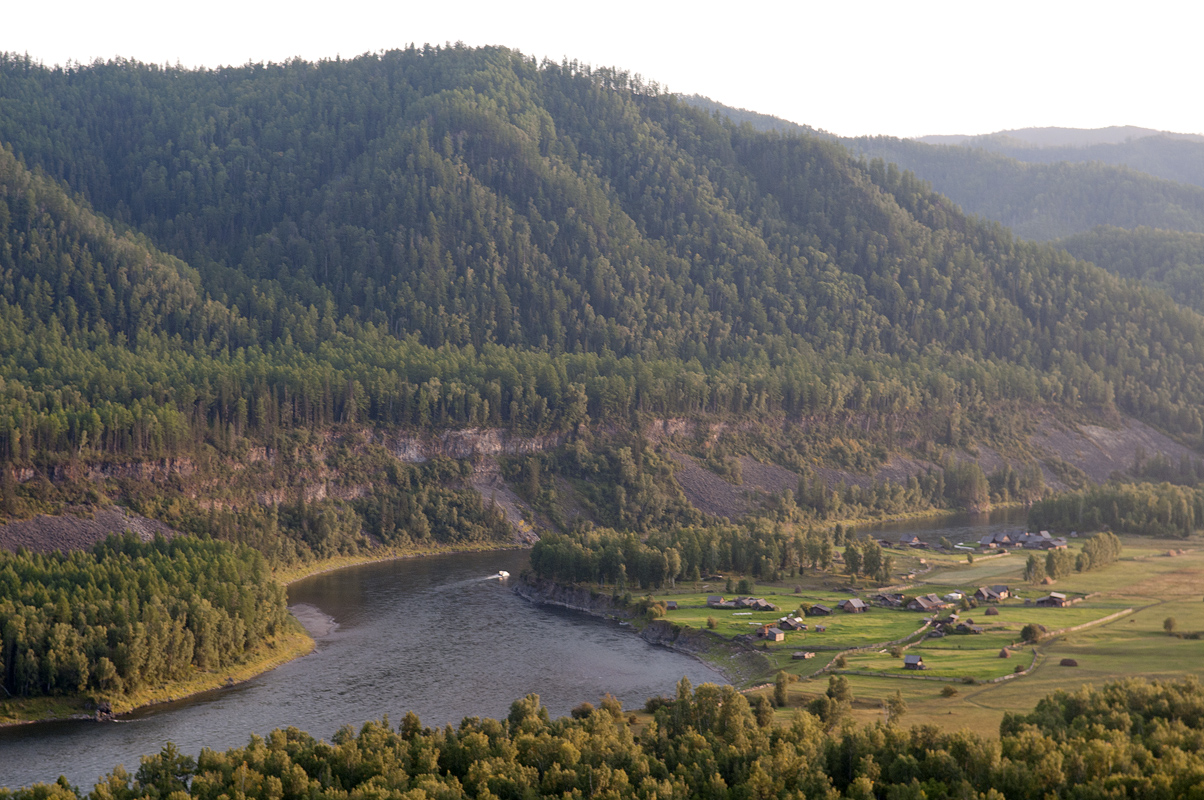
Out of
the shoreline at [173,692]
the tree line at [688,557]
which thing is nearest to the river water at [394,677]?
the shoreline at [173,692]

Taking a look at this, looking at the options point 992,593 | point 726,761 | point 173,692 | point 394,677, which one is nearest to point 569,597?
point 394,677

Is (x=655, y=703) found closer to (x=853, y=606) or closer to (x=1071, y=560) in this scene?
(x=853, y=606)

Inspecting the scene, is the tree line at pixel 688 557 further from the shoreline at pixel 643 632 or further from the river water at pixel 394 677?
the river water at pixel 394 677

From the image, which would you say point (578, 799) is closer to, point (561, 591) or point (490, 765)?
point (490, 765)

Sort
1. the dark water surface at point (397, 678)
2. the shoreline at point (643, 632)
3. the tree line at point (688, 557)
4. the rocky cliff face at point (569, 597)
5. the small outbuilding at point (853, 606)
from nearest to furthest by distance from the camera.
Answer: the dark water surface at point (397, 678)
the shoreline at point (643, 632)
the small outbuilding at point (853, 606)
the rocky cliff face at point (569, 597)
the tree line at point (688, 557)

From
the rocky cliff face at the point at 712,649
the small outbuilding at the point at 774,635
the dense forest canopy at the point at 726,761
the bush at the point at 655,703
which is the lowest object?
the rocky cliff face at the point at 712,649

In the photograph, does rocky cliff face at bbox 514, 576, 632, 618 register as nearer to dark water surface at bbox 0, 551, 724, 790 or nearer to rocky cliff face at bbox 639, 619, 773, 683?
dark water surface at bbox 0, 551, 724, 790

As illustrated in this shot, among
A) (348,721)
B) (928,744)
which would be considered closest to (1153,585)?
(928,744)
